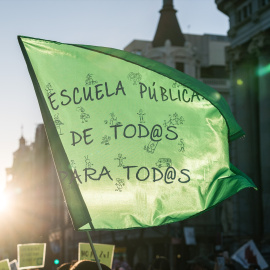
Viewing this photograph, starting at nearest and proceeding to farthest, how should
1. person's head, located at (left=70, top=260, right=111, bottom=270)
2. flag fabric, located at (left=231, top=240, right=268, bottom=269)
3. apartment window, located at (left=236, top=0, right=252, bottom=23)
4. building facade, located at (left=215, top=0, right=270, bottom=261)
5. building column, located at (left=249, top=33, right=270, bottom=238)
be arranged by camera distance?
person's head, located at (left=70, top=260, right=111, bottom=270) < flag fabric, located at (left=231, top=240, right=268, bottom=269) < building column, located at (left=249, top=33, right=270, bottom=238) < building facade, located at (left=215, top=0, right=270, bottom=261) < apartment window, located at (left=236, top=0, right=252, bottom=23)

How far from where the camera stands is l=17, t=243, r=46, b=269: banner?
1421cm

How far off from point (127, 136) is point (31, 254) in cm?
808

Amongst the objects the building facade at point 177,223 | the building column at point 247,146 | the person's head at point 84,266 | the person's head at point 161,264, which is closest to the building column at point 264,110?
the building facade at point 177,223

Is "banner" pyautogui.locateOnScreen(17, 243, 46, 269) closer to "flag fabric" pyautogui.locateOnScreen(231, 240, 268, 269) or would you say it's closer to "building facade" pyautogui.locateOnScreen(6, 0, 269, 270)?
"flag fabric" pyautogui.locateOnScreen(231, 240, 268, 269)

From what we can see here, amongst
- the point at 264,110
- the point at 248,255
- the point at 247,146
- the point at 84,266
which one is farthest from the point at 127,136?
the point at 247,146

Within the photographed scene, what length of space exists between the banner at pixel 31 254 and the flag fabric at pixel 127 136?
752 centimetres

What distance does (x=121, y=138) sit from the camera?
267 inches

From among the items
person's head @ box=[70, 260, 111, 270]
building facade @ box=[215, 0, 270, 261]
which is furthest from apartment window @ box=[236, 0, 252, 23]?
person's head @ box=[70, 260, 111, 270]

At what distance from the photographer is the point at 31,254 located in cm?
1436

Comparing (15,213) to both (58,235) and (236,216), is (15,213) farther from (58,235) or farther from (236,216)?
(236,216)

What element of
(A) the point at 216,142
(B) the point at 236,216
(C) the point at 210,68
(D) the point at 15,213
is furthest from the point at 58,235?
(A) the point at 216,142

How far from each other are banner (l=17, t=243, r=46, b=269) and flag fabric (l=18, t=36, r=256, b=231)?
752 centimetres

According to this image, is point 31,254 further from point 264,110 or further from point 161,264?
point 264,110

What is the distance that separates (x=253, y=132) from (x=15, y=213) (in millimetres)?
72086
